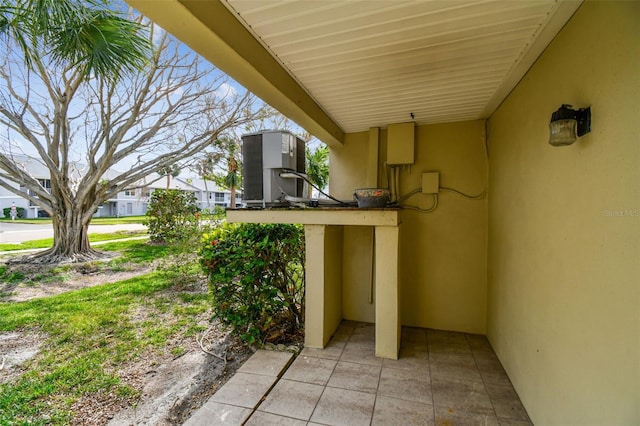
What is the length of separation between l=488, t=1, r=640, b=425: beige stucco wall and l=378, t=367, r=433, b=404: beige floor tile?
73 centimetres

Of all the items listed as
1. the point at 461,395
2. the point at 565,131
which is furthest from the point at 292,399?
the point at 565,131

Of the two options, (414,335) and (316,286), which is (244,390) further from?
→ (414,335)

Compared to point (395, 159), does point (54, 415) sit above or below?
below

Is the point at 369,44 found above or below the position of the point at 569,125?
above

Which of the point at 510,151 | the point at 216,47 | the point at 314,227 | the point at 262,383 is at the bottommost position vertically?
the point at 262,383

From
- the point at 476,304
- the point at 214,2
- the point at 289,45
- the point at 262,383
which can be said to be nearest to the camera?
the point at 214,2

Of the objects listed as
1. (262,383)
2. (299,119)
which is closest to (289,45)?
(299,119)

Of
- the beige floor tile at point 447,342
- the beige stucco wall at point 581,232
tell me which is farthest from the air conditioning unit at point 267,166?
the beige floor tile at point 447,342

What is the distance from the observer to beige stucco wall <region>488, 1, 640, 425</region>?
1.10 meters

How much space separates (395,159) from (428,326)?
2.29 meters

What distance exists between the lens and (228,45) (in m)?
1.55

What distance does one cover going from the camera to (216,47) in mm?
1562

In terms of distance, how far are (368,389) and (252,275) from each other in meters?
1.62

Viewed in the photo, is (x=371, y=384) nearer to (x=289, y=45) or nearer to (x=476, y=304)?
(x=476, y=304)
